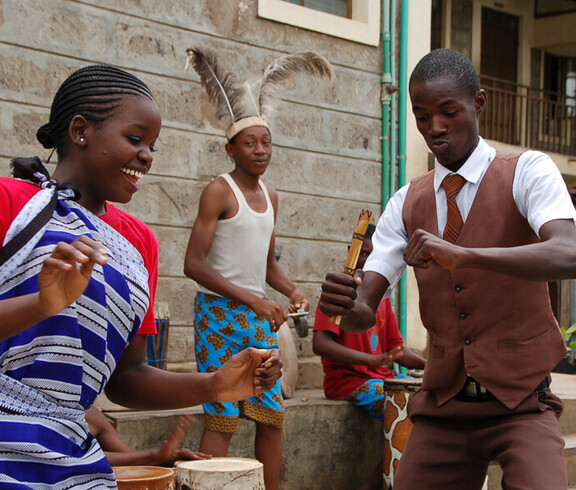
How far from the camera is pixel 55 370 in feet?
6.48

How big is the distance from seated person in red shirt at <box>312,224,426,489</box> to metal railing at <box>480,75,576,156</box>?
28.0ft

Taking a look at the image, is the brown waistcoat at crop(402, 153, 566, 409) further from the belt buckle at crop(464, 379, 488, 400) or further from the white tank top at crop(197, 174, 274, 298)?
the white tank top at crop(197, 174, 274, 298)

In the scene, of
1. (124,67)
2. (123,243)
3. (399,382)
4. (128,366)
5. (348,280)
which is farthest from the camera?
(124,67)

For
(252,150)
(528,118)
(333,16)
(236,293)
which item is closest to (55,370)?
(236,293)

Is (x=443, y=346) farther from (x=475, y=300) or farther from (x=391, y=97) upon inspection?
(x=391, y=97)

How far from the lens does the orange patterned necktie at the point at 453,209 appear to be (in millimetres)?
3131

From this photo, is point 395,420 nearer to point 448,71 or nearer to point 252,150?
point 252,150

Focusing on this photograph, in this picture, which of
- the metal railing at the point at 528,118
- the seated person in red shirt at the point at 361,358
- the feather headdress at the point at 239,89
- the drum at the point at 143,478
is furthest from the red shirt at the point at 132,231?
the metal railing at the point at 528,118

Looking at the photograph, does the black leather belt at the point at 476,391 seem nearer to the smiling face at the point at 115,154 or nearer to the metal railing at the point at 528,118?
the smiling face at the point at 115,154

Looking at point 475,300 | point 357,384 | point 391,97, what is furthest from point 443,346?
point 391,97

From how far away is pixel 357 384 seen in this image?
5973mm

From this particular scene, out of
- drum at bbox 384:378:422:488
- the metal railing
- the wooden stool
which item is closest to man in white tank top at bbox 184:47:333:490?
drum at bbox 384:378:422:488

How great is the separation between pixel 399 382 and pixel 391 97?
139 inches

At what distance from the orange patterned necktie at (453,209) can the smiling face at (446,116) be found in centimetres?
8
